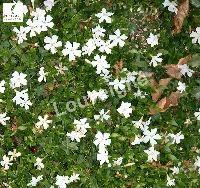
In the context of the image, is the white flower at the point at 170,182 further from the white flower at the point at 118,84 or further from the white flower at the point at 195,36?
the white flower at the point at 195,36

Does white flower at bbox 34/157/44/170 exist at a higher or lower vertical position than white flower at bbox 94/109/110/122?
Result: lower

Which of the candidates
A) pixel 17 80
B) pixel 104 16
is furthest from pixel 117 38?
pixel 17 80

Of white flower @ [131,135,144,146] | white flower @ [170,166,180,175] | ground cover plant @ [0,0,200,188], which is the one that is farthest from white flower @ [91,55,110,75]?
white flower @ [170,166,180,175]

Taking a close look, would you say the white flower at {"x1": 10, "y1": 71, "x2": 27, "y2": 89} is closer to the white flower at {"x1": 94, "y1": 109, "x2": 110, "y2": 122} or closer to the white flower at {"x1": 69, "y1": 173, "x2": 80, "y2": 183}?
→ the white flower at {"x1": 94, "y1": 109, "x2": 110, "y2": 122}

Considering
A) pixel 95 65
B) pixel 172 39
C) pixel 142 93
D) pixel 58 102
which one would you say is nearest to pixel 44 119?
pixel 58 102

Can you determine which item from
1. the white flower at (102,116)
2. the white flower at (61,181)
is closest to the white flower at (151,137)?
the white flower at (102,116)

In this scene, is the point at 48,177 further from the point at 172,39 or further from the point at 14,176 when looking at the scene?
the point at 172,39
